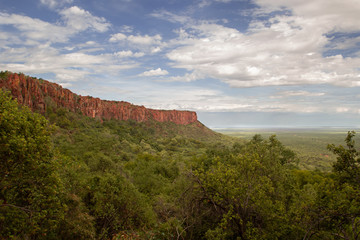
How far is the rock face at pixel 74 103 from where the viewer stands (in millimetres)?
60438

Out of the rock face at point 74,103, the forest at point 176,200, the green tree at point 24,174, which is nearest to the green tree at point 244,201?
the forest at point 176,200

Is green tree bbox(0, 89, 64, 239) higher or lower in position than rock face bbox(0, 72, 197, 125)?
lower

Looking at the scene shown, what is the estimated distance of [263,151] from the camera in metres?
16.7

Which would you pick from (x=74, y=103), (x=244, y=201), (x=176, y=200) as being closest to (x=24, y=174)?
(x=176, y=200)

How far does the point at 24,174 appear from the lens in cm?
967

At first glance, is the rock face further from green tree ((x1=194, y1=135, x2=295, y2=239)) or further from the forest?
green tree ((x1=194, y1=135, x2=295, y2=239))

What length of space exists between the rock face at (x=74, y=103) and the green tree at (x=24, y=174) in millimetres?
31260

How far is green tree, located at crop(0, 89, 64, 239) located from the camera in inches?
347

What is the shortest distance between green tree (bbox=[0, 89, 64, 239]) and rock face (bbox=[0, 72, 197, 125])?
103ft

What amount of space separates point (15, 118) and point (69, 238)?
8.44 metres

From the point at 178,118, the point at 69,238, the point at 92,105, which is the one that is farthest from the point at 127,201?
the point at 178,118

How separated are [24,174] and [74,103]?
88945mm

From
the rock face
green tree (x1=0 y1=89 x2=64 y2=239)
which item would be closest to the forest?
green tree (x1=0 y1=89 x2=64 y2=239)

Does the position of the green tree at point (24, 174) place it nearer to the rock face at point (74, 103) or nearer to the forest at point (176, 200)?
the forest at point (176, 200)
